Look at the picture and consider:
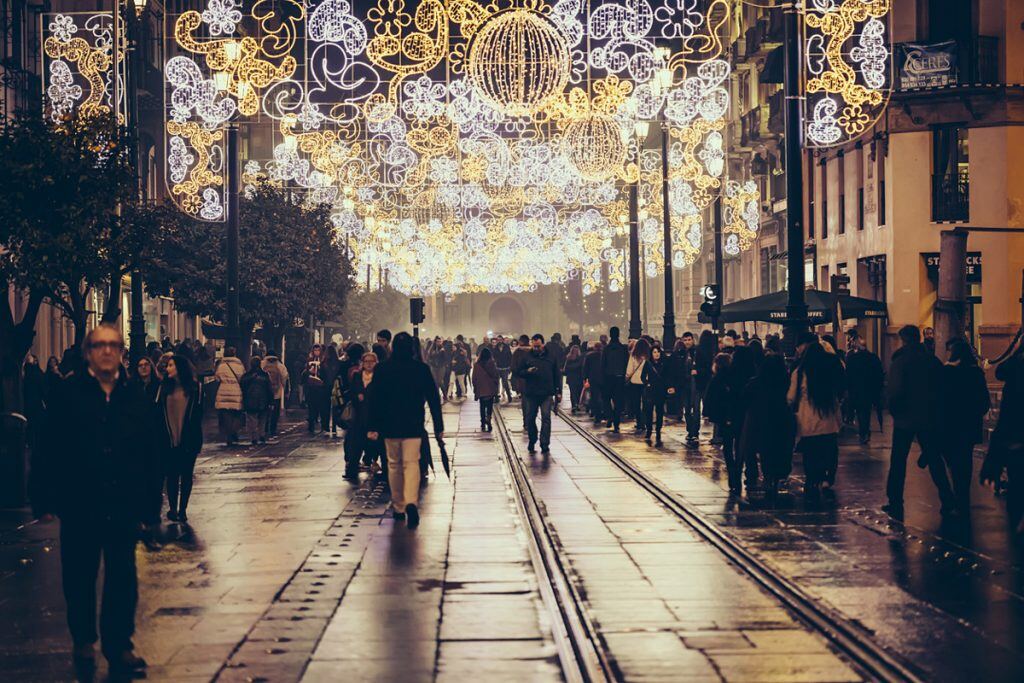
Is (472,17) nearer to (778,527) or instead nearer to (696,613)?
(778,527)

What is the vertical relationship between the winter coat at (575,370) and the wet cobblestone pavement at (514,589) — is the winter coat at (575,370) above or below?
above

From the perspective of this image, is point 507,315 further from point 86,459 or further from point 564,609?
point 86,459

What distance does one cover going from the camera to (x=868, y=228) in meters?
40.6

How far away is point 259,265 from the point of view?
4341 cm

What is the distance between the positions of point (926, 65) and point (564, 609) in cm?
2998

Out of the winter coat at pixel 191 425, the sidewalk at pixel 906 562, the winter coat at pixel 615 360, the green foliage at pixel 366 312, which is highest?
the green foliage at pixel 366 312

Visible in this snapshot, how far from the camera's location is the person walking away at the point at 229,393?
2472cm

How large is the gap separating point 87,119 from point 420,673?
1822 cm

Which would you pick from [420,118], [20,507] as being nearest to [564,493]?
[20,507]

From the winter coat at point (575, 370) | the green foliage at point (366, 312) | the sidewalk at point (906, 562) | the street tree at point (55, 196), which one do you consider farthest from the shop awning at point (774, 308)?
the green foliage at point (366, 312)

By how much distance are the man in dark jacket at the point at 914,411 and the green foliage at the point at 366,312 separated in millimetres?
46425

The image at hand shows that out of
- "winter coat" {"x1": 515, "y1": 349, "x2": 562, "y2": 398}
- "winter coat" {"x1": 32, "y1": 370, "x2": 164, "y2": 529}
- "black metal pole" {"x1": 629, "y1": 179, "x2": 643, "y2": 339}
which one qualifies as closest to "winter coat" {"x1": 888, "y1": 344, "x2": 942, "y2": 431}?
"winter coat" {"x1": 32, "y1": 370, "x2": 164, "y2": 529}

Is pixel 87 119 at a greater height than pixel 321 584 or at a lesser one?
greater

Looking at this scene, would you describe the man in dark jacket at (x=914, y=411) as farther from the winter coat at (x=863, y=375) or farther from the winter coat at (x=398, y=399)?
the winter coat at (x=863, y=375)
